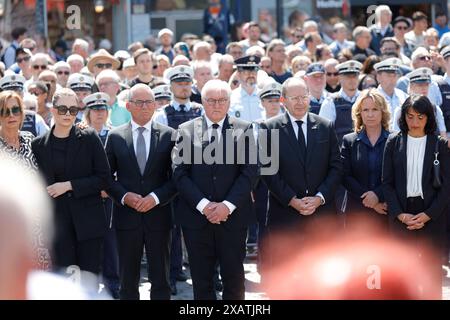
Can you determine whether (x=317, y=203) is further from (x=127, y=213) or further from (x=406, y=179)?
(x=127, y=213)

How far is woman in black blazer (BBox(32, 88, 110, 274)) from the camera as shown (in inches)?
292

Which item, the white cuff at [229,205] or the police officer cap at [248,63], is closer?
the white cuff at [229,205]

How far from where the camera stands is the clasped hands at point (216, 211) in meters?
7.21

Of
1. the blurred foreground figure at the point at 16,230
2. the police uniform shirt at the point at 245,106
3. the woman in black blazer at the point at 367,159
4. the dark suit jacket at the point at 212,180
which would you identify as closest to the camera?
the blurred foreground figure at the point at 16,230

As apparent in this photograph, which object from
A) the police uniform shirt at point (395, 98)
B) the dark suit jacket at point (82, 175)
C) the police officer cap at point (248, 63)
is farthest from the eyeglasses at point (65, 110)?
the police uniform shirt at point (395, 98)

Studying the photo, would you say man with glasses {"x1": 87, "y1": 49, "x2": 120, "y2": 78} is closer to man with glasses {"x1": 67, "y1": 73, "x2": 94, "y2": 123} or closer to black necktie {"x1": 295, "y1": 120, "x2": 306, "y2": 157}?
man with glasses {"x1": 67, "y1": 73, "x2": 94, "y2": 123}

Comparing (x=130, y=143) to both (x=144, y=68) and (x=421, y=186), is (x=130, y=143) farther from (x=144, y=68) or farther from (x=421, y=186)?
(x=144, y=68)

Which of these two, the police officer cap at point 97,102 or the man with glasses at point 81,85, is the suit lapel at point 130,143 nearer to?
the police officer cap at point 97,102

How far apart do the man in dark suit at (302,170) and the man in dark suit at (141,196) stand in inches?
32.6

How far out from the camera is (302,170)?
7816mm

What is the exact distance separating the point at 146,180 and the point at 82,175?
1.68 feet

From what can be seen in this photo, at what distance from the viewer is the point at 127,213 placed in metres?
7.69

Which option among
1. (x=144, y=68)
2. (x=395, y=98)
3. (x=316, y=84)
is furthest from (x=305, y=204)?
(x=144, y=68)
